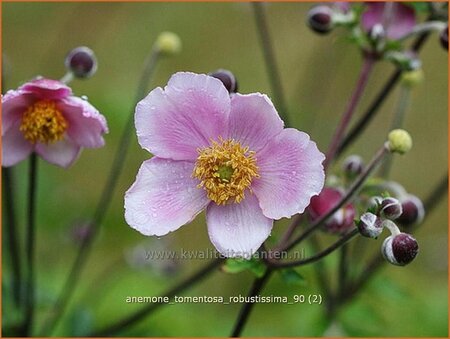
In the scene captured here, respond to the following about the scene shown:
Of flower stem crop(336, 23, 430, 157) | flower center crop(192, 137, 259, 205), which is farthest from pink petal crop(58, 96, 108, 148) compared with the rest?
flower stem crop(336, 23, 430, 157)

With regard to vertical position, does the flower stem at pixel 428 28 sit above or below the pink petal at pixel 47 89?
above

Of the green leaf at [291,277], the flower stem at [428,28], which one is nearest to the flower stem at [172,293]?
the green leaf at [291,277]

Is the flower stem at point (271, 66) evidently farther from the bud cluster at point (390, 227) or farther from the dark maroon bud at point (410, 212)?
the bud cluster at point (390, 227)

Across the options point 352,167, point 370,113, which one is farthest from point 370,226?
point 370,113

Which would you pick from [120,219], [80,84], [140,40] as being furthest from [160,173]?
[140,40]

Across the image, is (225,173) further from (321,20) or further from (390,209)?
(321,20)

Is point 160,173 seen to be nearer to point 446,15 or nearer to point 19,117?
point 19,117
